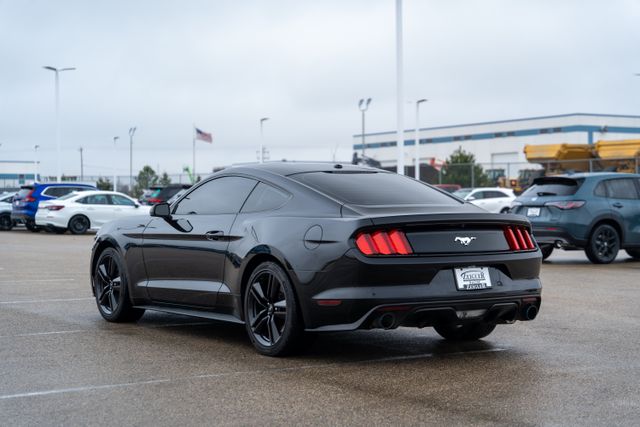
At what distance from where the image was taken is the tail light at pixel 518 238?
7.24 metres

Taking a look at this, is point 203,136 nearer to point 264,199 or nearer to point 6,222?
point 6,222

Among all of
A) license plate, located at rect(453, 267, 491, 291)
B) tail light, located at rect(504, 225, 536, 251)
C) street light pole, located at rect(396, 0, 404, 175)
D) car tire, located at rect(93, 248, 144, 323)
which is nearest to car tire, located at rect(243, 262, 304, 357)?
license plate, located at rect(453, 267, 491, 291)

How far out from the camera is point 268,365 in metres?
6.87

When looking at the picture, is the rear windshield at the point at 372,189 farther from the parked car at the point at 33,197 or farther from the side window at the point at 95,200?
the parked car at the point at 33,197

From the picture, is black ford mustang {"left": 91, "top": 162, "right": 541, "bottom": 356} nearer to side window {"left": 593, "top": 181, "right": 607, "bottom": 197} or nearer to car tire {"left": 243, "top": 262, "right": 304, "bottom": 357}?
car tire {"left": 243, "top": 262, "right": 304, "bottom": 357}

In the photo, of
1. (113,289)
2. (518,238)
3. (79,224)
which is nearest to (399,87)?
(79,224)

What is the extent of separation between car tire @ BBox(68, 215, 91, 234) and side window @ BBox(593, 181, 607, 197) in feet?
64.0

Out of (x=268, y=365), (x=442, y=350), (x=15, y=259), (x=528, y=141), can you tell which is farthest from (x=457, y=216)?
(x=528, y=141)

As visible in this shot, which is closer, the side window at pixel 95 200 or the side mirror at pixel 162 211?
the side mirror at pixel 162 211

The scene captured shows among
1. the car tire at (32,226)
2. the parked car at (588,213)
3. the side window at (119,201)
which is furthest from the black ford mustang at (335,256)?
the car tire at (32,226)

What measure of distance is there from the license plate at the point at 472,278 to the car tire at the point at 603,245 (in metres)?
10.4

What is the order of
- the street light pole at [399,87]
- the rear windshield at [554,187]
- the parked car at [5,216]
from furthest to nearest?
the parked car at [5,216] → the street light pole at [399,87] → the rear windshield at [554,187]

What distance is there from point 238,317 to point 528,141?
87.3m

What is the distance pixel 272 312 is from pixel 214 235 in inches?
39.5
